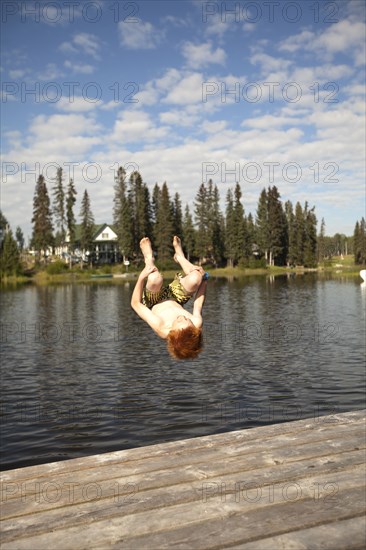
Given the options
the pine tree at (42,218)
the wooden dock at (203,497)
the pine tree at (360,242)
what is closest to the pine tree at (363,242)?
the pine tree at (360,242)

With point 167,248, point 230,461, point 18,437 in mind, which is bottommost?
point 18,437

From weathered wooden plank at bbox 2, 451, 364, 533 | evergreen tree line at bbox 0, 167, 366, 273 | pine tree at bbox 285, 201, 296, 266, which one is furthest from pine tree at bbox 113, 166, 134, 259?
weathered wooden plank at bbox 2, 451, 364, 533

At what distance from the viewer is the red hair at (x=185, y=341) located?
532 centimetres

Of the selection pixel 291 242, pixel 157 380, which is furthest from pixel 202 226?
pixel 157 380

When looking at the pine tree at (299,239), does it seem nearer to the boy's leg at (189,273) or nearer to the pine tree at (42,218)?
the pine tree at (42,218)

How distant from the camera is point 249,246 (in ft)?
399

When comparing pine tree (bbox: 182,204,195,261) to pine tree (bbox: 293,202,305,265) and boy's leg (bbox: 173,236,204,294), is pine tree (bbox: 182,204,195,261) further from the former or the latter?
boy's leg (bbox: 173,236,204,294)

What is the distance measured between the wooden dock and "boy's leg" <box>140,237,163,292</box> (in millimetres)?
2875

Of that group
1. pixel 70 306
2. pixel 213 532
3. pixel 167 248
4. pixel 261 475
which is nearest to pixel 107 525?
pixel 213 532

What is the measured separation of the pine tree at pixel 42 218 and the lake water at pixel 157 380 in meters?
70.2

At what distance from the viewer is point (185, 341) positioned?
5.32 metres

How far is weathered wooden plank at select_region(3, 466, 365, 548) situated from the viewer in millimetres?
5891

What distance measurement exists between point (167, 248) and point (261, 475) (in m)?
87.3

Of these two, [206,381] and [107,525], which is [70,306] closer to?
[206,381]
